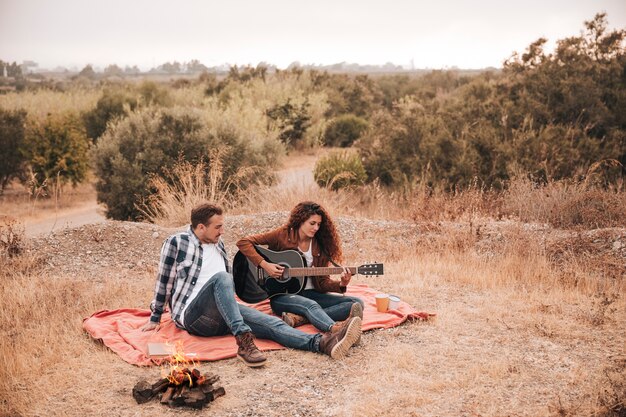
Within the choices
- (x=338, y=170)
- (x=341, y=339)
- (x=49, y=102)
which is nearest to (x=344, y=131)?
(x=49, y=102)

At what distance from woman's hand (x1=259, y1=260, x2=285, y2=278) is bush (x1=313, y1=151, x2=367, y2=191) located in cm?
782

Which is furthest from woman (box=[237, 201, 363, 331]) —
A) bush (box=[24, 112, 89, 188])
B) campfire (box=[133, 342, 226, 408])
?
bush (box=[24, 112, 89, 188])

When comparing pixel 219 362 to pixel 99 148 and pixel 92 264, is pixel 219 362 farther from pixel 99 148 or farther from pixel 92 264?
pixel 99 148

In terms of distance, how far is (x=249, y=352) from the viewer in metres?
4.49

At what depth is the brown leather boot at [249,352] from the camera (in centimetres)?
446

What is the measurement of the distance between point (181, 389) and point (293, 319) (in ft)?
4.66

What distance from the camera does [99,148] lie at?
13.1 metres

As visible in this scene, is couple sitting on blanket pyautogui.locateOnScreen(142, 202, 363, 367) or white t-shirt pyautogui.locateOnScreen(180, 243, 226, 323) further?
white t-shirt pyautogui.locateOnScreen(180, 243, 226, 323)

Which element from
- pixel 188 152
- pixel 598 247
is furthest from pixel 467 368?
pixel 188 152

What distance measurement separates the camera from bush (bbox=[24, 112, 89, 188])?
16.4 metres

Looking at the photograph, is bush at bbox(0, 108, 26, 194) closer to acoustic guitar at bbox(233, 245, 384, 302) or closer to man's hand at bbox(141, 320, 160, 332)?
man's hand at bbox(141, 320, 160, 332)

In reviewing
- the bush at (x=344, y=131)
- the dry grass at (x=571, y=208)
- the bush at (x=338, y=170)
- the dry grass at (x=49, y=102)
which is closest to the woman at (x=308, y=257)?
the dry grass at (x=571, y=208)

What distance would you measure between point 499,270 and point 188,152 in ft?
26.2

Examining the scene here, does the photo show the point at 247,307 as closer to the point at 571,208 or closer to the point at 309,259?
the point at 309,259
